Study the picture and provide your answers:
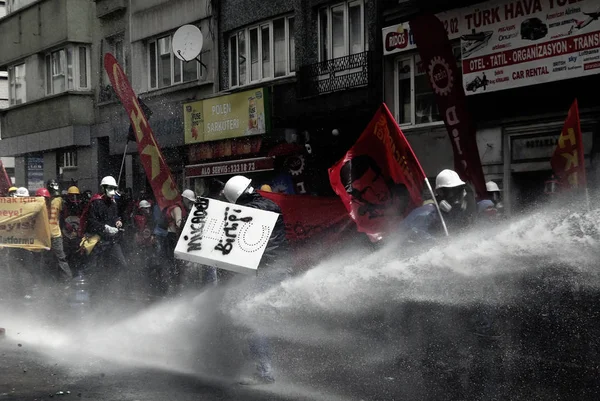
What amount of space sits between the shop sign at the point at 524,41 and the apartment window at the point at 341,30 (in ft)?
8.03

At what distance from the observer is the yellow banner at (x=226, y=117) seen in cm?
1952

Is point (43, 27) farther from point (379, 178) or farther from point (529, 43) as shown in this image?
point (379, 178)

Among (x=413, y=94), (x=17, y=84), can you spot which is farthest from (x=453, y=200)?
(x=17, y=84)

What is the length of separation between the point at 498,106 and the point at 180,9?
10.5 m

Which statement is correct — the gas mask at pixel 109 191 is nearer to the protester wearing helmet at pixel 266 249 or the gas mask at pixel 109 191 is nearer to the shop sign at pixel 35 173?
the protester wearing helmet at pixel 266 249

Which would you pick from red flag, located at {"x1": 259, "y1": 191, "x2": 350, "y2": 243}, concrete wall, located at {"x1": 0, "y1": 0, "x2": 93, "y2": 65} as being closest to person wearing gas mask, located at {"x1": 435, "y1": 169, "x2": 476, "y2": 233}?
red flag, located at {"x1": 259, "y1": 191, "x2": 350, "y2": 243}

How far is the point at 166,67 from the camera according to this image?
23.8m

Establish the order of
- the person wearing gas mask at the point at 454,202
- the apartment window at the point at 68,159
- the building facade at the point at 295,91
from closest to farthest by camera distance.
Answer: the person wearing gas mask at the point at 454,202 → the building facade at the point at 295,91 → the apartment window at the point at 68,159

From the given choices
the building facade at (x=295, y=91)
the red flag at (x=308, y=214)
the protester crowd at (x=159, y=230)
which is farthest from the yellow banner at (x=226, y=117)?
the red flag at (x=308, y=214)

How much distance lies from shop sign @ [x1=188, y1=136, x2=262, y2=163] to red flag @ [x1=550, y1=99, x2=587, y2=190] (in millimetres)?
11330

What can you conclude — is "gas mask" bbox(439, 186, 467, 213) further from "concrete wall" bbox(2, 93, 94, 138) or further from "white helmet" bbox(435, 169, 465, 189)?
"concrete wall" bbox(2, 93, 94, 138)

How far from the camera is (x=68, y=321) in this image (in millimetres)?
9977

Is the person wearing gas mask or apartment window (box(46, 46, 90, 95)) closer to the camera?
the person wearing gas mask

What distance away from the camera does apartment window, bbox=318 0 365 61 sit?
1784cm
